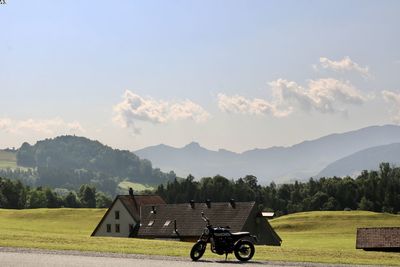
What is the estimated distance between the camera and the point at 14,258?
2536 cm

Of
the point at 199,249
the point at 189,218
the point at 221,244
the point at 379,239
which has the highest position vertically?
the point at 221,244

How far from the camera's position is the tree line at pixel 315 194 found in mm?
178375

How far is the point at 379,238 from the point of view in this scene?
58.3 meters


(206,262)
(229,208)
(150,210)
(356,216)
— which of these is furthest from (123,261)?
(356,216)

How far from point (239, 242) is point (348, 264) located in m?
4.86

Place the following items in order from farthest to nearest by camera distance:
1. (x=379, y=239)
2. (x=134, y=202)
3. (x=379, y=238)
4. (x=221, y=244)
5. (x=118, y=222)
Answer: (x=134, y=202), (x=118, y=222), (x=379, y=238), (x=379, y=239), (x=221, y=244)

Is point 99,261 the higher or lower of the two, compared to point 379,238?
higher

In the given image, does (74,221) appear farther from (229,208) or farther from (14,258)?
(14,258)

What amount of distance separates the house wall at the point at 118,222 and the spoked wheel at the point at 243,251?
6493cm

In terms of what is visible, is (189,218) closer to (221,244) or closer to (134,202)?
(134,202)

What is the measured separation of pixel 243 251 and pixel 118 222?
67798mm

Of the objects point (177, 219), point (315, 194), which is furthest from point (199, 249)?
point (315, 194)

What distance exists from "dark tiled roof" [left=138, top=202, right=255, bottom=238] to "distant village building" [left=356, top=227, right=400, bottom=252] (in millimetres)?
20295

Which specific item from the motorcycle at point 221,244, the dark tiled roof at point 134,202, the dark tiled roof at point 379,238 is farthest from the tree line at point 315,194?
the motorcycle at point 221,244
